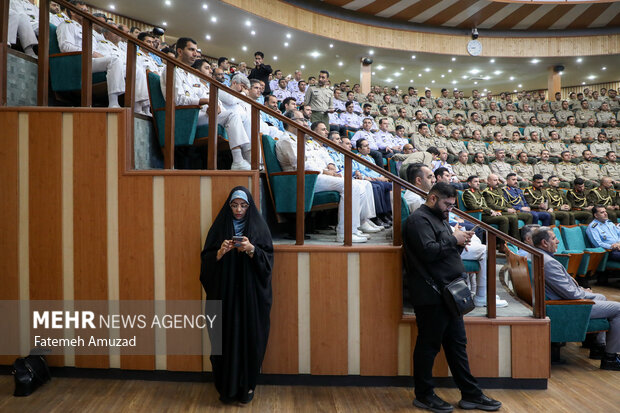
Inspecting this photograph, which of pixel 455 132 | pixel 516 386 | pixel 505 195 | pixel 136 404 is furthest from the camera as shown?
pixel 455 132

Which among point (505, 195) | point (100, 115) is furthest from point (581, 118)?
point (100, 115)

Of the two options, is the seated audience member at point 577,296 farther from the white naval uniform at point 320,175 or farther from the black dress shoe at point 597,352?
the white naval uniform at point 320,175

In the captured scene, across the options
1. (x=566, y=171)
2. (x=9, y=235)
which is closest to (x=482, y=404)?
(x=9, y=235)

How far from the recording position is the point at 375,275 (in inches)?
80.7

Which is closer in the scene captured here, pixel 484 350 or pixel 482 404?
pixel 482 404

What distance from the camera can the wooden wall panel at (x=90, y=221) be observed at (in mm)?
2107

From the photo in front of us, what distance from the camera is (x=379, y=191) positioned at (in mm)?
2477

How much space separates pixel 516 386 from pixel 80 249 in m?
2.31

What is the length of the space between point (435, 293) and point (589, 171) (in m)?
6.37

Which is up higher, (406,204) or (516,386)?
(406,204)

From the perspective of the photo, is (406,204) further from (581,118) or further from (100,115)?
(581,118)

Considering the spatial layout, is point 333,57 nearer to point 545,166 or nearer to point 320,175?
point 545,166

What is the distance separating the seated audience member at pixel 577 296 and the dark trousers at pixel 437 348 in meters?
0.76

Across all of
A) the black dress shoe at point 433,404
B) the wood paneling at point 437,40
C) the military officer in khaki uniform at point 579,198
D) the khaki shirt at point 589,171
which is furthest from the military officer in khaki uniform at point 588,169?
the black dress shoe at point 433,404
